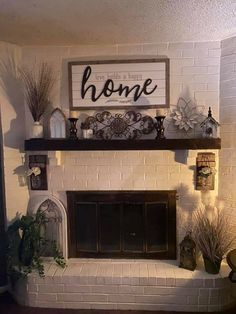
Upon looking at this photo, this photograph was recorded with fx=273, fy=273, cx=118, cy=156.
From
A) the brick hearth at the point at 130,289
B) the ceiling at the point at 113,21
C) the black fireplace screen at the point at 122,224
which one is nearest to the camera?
the ceiling at the point at 113,21

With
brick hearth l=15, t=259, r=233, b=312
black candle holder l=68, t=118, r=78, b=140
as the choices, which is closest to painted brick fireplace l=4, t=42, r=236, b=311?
brick hearth l=15, t=259, r=233, b=312

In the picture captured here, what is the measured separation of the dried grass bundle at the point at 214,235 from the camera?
2.11 m

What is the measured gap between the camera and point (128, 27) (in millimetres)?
1941

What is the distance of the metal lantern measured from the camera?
2186 millimetres

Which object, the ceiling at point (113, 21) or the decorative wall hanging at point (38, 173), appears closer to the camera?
the ceiling at point (113, 21)

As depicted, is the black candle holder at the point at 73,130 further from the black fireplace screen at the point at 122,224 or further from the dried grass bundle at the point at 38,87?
the black fireplace screen at the point at 122,224

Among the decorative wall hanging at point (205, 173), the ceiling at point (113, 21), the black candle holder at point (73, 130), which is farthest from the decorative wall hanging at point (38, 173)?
the decorative wall hanging at point (205, 173)

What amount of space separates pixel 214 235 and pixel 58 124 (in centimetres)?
154

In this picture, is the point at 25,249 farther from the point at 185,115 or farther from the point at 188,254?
the point at 185,115

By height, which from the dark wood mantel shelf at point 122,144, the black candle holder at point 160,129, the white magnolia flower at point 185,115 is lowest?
the dark wood mantel shelf at point 122,144

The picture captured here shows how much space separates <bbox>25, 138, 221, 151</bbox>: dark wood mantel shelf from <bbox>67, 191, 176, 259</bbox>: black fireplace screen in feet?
1.39

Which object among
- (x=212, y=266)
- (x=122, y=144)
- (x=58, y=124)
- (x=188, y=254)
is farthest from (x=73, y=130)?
(x=212, y=266)

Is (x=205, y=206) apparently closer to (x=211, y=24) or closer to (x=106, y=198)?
(x=106, y=198)

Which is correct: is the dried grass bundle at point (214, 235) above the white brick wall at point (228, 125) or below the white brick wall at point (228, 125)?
below
